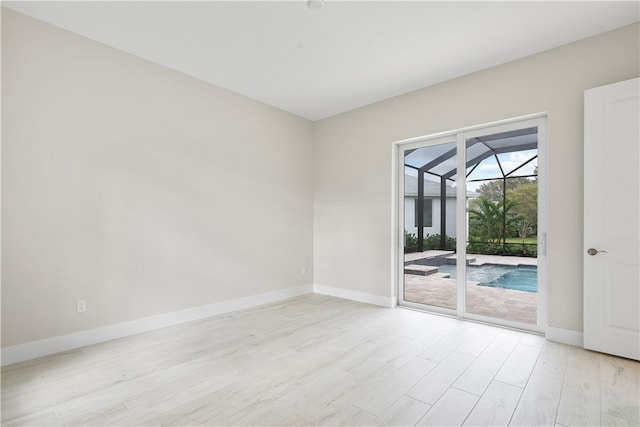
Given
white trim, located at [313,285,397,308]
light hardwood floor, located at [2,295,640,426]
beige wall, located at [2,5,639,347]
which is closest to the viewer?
light hardwood floor, located at [2,295,640,426]

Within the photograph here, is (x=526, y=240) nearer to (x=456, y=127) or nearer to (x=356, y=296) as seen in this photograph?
(x=456, y=127)

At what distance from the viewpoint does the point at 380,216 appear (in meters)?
4.55

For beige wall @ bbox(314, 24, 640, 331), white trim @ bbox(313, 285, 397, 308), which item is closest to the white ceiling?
beige wall @ bbox(314, 24, 640, 331)

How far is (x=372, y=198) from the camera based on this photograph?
15.3 ft

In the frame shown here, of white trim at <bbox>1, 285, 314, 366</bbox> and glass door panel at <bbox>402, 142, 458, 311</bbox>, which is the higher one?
glass door panel at <bbox>402, 142, 458, 311</bbox>

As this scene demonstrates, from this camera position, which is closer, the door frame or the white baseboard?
the white baseboard

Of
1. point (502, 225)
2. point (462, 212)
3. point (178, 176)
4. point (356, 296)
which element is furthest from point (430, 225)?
point (178, 176)

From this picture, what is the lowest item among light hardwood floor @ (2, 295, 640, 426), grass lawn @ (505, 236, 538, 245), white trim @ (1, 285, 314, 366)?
light hardwood floor @ (2, 295, 640, 426)

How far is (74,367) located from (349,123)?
14.3 ft

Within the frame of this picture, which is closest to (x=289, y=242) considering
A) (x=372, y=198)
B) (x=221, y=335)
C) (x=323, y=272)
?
(x=323, y=272)

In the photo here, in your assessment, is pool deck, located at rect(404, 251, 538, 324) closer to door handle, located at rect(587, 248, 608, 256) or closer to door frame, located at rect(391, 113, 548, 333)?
door frame, located at rect(391, 113, 548, 333)

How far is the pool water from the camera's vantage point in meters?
3.43

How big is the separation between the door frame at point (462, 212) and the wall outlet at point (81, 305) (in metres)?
3.55

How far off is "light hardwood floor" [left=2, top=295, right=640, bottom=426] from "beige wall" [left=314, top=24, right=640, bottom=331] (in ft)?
2.90
